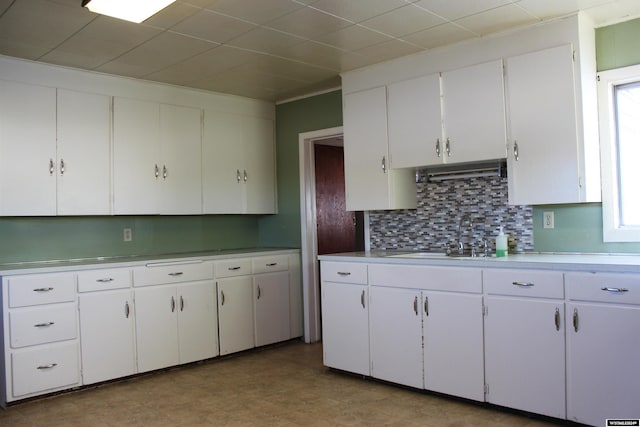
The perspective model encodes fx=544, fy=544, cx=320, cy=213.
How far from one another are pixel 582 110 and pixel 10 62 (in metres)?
3.55

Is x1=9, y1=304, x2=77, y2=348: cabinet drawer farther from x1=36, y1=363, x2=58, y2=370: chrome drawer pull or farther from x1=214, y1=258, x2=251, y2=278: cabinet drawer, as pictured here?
x1=214, y1=258, x2=251, y2=278: cabinet drawer

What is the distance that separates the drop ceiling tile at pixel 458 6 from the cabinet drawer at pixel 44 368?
9.90ft

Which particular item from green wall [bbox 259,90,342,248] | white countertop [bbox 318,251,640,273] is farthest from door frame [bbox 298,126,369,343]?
white countertop [bbox 318,251,640,273]

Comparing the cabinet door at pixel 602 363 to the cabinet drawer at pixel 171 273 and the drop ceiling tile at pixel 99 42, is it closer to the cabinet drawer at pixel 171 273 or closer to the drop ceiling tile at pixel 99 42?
the cabinet drawer at pixel 171 273

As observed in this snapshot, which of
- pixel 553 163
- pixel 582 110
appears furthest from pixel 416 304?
pixel 582 110

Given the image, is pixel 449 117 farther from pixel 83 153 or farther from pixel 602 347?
pixel 83 153

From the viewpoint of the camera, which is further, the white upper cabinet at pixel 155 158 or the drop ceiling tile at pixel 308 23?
the white upper cabinet at pixel 155 158

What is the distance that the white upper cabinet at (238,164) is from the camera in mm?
4672

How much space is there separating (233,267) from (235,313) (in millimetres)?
378

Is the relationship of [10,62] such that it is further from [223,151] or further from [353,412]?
[353,412]

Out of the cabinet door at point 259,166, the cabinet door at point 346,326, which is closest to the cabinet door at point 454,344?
the cabinet door at point 346,326

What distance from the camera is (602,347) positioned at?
2646 mm

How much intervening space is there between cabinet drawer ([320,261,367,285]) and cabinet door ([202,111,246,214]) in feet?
4.20

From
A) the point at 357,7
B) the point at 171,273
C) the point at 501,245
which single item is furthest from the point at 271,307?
the point at 357,7
